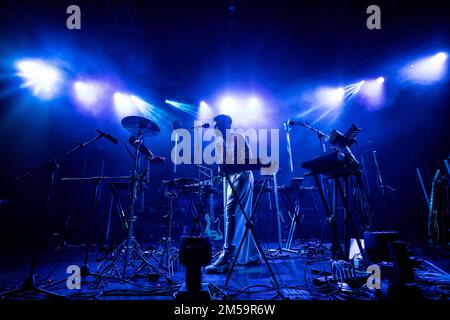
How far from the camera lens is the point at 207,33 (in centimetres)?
673

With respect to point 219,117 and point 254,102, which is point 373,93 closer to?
point 254,102

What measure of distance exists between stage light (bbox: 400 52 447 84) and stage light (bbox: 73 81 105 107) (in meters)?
10.1

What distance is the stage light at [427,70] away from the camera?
6426 millimetres

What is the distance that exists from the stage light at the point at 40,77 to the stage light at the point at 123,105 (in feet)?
6.72

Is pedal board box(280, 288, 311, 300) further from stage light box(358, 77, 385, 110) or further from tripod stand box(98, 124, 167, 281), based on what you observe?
stage light box(358, 77, 385, 110)

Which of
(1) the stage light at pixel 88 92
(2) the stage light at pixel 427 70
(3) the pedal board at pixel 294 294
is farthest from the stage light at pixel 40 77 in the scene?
(2) the stage light at pixel 427 70

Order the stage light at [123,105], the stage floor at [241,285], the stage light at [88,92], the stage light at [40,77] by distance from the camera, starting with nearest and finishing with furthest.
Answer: the stage floor at [241,285] < the stage light at [40,77] < the stage light at [88,92] < the stage light at [123,105]

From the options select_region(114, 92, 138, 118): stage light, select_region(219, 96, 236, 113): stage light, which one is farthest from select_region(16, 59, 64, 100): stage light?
select_region(219, 96, 236, 113): stage light

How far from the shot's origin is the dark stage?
414 cm

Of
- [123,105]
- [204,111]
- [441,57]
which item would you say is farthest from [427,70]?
[123,105]

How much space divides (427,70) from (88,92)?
35.5 feet

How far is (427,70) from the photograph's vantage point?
21.9 feet

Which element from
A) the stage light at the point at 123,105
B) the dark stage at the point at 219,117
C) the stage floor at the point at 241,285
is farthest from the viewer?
the stage light at the point at 123,105

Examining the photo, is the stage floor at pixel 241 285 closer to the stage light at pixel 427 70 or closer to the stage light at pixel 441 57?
the stage light at pixel 427 70
